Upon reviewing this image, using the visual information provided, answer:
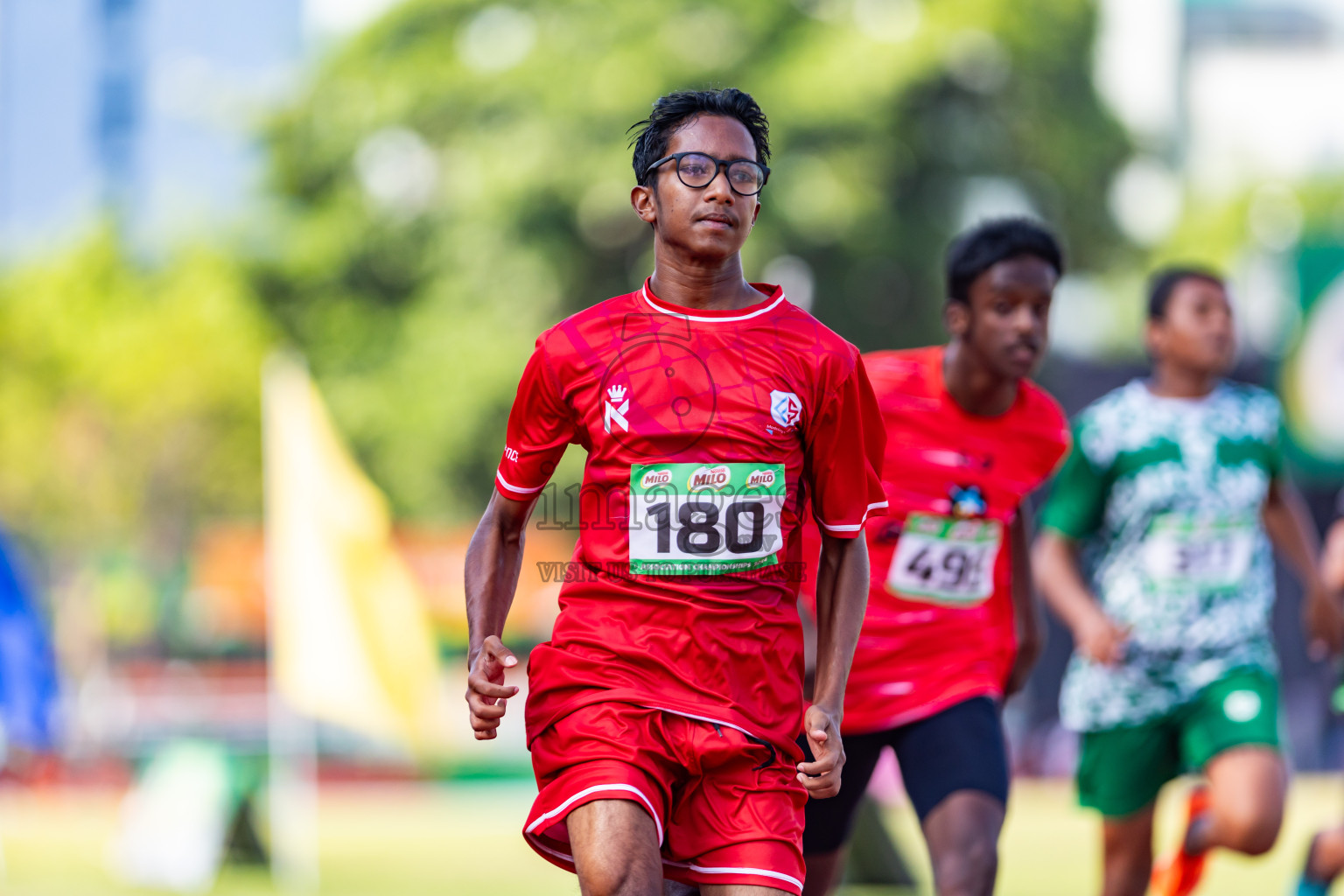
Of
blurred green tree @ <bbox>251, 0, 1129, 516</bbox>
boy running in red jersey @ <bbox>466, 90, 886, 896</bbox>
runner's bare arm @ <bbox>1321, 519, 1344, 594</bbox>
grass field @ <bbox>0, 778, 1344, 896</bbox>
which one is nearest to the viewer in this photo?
boy running in red jersey @ <bbox>466, 90, 886, 896</bbox>

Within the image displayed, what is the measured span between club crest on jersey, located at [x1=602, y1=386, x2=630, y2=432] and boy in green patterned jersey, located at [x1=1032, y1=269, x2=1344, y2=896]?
262 centimetres

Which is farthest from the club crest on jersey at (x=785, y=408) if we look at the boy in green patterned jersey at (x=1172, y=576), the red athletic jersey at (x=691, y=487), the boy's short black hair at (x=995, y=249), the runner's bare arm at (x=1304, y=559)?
the runner's bare arm at (x=1304, y=559)

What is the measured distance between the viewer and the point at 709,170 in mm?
3695

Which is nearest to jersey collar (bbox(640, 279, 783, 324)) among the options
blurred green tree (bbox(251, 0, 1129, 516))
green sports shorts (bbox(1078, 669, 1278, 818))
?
green sports shorts (bbox(1078, 669, 1278, 818))

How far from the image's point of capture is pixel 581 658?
3.69m

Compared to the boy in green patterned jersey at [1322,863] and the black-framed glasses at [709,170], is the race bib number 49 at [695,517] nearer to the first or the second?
the black-framed glasses at [709,170]

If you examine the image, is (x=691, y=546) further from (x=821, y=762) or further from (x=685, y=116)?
(x=685, y=116)

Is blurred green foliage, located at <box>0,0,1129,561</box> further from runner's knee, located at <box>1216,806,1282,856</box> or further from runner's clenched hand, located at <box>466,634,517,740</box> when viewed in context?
runner's clenched hand, located at <box>466,634,517,740</box>

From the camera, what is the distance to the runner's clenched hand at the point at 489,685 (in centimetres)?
351

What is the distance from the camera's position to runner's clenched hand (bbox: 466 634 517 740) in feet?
11.5

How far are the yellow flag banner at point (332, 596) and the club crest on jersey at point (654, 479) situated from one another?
779 cm


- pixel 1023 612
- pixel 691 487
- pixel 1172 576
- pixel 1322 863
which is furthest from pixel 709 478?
pixel 1322 863

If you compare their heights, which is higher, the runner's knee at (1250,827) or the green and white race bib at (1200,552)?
the green and white race bib at (1200,552)

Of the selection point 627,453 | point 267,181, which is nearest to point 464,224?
point 267,181
